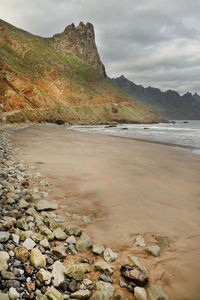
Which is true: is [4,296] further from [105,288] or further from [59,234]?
[59,234]

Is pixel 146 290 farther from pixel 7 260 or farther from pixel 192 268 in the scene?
pixel 7 260

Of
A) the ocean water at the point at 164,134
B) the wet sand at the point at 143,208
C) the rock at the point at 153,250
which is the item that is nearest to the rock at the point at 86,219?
the wet sand at the point at 143,208

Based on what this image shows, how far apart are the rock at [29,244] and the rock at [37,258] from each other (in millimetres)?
139

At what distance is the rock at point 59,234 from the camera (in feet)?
9.39

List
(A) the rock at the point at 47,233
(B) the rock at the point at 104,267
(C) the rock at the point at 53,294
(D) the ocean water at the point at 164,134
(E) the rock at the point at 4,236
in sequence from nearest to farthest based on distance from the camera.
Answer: (C) the rock at the point at 53,294, (B) the rock at the point at 104,267, (E) the rock at the point at 4,236, (A) the rock at the point at 47,233, (D) the ocean water at the point at 164,134

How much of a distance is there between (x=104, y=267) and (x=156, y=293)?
0.67 m

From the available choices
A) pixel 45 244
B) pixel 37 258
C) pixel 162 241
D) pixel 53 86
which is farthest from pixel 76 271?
pixel 53 86

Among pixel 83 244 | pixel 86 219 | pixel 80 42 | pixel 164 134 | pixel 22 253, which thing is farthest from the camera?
pixel 80 42

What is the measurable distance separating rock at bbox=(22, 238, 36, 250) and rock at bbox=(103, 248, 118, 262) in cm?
Result: 104

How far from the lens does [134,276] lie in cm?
223

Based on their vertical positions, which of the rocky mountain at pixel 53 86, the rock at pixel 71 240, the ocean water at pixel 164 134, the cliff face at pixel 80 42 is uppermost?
the cliff face at pixel 80 42

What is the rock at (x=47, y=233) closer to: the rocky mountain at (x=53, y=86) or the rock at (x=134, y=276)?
the rock at (x=134, y=276)

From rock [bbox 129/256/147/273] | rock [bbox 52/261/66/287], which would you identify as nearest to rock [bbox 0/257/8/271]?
rock [bbox 52/261/66/287]

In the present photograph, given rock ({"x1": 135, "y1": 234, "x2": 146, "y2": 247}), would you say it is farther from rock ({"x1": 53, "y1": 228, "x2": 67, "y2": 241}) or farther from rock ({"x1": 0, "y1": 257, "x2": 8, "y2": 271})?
rock ({"x1": 0, "y1": 257, "x2": 8, "y2": 271})
